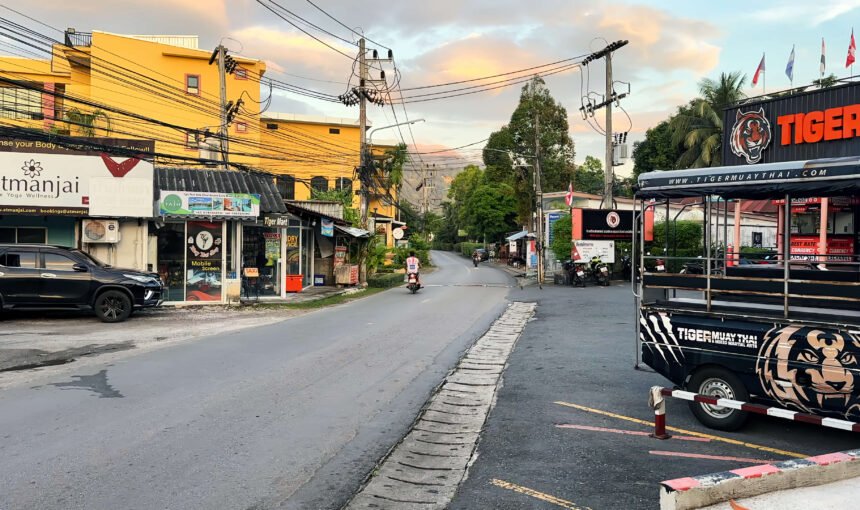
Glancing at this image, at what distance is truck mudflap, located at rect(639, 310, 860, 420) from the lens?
6270mm

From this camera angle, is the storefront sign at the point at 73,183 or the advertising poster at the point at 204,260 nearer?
the storefront sign at the point at 73,183

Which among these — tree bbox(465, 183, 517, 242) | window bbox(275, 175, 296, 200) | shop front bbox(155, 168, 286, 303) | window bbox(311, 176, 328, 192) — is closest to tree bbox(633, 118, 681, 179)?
tree bbox(465, 183, 517, 242)

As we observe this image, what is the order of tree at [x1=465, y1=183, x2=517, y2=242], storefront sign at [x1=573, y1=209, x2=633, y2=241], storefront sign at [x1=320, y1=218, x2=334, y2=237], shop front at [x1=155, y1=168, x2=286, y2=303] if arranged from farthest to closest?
1. tree at [x1=465, y1=183, x2=517, y2=242]
2. storefront sign at [x1=573, y1=209, x2=633, y2=241]
3. storefront sign at [x1=320, y1=218, x2=334, y2=237]
4. shop front at [x1=155, y1=168, x2=286, y2=303]

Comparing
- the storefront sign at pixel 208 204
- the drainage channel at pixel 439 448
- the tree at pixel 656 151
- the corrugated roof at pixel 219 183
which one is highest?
the tree at pixel 656 151

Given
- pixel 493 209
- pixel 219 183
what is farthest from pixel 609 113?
pixel 493 209

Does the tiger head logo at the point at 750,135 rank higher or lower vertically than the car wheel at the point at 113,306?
higher

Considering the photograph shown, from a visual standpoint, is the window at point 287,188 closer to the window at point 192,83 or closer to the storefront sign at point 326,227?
the window at point 192,83

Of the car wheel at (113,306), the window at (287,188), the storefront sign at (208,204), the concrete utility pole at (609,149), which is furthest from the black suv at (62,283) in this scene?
the window at (287,188)

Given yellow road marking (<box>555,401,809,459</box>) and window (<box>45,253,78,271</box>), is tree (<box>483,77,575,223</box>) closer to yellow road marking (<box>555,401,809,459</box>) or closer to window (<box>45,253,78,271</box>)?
window (<box>45,253,78,271</box>)

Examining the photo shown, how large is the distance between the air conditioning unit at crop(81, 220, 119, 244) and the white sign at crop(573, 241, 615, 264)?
68.0ft

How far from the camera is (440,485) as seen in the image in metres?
5.72

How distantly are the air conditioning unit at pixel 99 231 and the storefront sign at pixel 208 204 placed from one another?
1.49m

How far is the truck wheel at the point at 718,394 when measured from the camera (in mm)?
7035

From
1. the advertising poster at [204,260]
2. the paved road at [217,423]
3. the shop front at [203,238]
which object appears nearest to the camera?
the paved road at [217,423]
